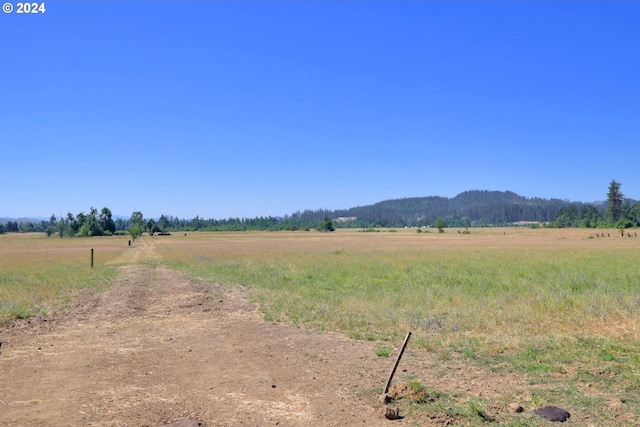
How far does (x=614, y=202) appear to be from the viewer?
13338 centimetres

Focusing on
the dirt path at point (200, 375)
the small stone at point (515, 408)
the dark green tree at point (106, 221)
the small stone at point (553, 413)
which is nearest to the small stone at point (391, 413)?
the dirt path at point (200, 375)

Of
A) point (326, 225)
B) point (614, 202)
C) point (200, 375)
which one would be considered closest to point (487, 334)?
point (200, 375)

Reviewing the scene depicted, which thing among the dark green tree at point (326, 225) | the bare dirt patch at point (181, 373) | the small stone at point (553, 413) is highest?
the dark green tree at point (326, 225)

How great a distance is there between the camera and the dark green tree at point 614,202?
131000mm

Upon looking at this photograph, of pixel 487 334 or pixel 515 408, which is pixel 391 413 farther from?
pixel 487 334

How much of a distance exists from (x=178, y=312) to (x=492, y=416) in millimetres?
10882

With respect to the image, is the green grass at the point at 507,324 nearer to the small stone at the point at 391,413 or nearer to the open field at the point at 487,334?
the open field at the point at 487,334

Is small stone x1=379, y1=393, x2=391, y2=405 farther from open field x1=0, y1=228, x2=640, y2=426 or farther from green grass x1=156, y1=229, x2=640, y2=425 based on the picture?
green grass x1=156, y1=229, x2=640, y2=425

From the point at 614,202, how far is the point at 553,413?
150 meters

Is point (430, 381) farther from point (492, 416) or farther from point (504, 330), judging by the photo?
point (504, 330)

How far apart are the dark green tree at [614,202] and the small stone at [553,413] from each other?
479ft

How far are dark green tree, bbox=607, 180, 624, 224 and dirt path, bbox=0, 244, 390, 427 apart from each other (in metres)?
144

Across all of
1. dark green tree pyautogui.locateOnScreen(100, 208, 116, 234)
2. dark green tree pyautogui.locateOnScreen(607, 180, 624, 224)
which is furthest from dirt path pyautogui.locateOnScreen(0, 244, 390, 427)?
dark green tree pyautogui.locateOnScreen(100, 208, 116, 234)

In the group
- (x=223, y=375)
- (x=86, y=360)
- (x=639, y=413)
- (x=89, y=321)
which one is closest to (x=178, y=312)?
(x=89, y=321)
